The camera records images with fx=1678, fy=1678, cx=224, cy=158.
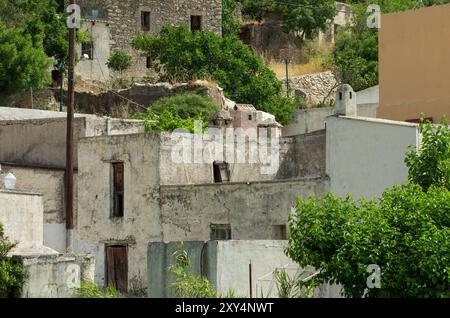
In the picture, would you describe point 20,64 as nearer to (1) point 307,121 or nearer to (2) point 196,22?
(1) point 307,121

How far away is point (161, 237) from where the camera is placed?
39.7 metres

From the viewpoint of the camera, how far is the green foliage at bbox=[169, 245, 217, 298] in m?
28.2

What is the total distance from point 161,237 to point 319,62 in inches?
1166

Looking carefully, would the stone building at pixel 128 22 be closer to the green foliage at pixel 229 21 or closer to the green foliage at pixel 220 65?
the green foliage at pixel 229 21

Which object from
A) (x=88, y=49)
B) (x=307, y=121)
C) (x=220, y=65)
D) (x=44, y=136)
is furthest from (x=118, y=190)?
(x=88, y=49)

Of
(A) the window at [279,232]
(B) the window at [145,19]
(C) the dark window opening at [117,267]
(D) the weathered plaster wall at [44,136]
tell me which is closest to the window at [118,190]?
(C) the dark window opening at [117,267]

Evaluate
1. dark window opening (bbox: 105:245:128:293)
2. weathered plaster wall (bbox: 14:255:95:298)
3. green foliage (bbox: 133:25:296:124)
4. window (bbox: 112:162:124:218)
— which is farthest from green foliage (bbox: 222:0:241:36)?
weathered plaster wall (bbox: 14:255:95:298)

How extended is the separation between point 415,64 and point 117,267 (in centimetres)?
887

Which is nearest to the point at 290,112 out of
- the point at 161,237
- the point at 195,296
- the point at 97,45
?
the point at 97,45

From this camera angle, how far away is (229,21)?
70.1m

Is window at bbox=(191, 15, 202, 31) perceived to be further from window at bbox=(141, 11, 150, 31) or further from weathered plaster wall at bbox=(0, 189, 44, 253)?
weathered plaster wall at bbox=(0, 189, 44, 253)

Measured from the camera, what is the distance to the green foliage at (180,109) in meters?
49.5

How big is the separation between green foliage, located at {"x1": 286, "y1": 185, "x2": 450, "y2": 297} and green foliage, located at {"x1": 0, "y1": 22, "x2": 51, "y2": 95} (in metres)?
26.5
